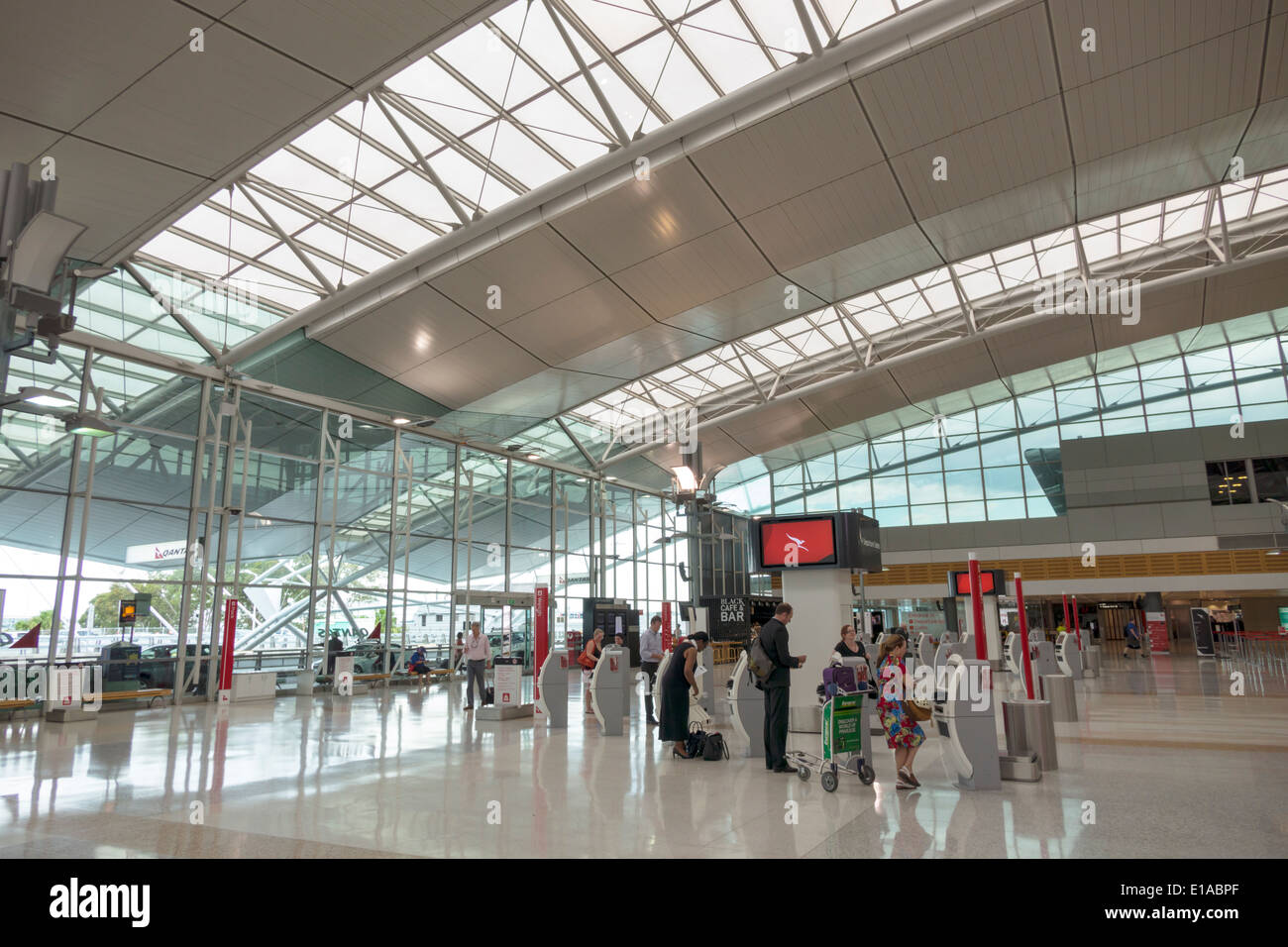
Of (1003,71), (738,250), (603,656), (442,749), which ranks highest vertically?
(1003,71)

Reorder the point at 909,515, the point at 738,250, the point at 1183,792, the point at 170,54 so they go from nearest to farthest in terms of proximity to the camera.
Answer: the point at 1183,792, the point at 170,54, the point at 738,250, the point at 909,515

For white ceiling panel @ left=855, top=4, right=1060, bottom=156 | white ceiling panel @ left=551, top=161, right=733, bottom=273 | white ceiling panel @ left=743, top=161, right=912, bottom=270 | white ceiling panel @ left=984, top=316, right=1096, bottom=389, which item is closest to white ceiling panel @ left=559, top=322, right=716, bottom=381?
white ceiling panel @ left=551, top=161, right=733, bottom=273

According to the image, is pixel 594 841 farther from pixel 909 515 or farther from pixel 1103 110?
pixel 909 515

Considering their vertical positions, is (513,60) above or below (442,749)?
above

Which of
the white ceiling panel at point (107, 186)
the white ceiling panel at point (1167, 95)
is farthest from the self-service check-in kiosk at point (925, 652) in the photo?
the white ceiling panel at point (107, 186)

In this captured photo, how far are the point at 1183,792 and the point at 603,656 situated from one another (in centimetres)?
746

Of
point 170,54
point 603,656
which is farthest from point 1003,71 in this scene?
point 170,54

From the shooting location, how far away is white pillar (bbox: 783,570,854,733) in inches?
449

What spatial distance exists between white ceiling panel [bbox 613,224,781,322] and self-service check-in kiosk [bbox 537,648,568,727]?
31.8 feet

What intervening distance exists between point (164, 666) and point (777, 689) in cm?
1434

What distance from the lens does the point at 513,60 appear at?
14.0 m

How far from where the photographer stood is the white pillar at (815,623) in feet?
37.4

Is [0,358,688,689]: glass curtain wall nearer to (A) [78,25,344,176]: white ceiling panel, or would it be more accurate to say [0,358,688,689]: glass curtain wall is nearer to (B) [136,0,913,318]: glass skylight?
(B) [136,0,913,318]: glass skylight

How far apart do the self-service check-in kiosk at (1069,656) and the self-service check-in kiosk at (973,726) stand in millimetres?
12489
